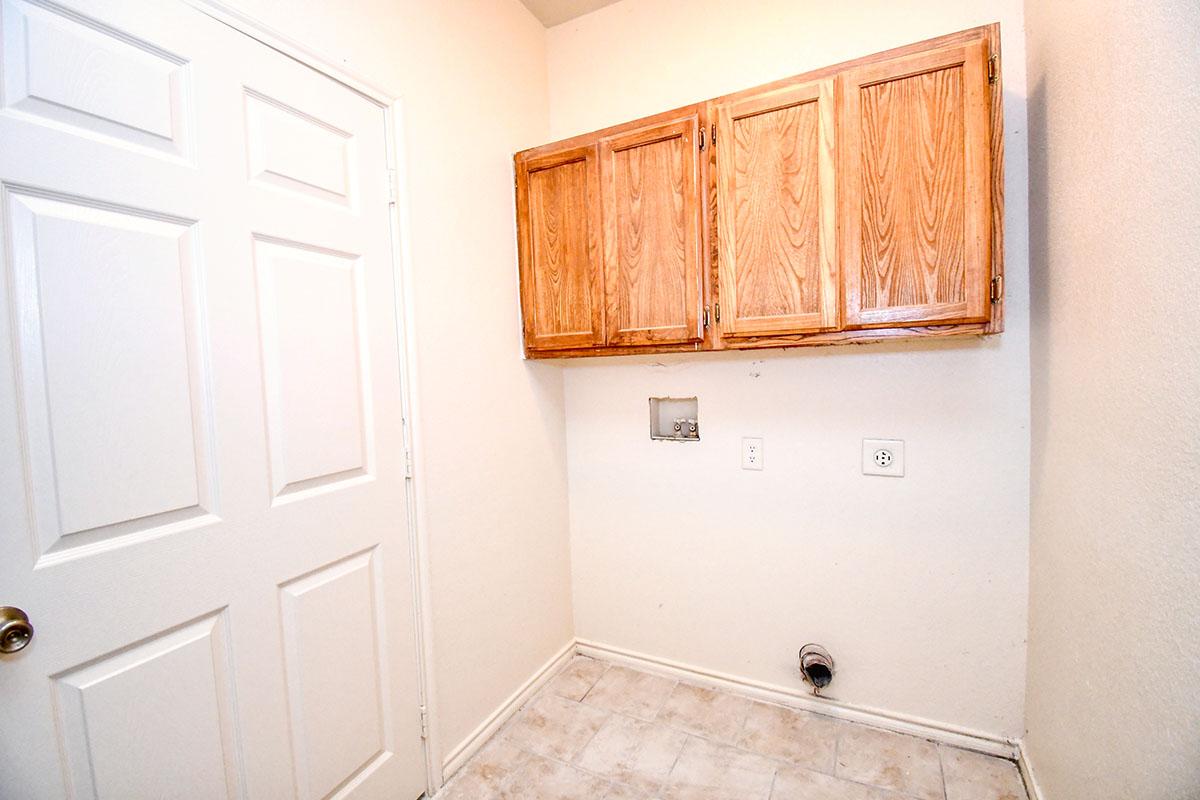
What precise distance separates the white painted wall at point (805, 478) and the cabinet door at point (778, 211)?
0.38m

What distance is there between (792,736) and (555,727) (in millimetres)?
854

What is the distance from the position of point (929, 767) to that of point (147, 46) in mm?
2752

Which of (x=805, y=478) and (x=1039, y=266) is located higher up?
(x=1039, y=266)

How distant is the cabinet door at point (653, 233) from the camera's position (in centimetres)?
158

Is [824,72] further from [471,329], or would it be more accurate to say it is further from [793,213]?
[471,329]

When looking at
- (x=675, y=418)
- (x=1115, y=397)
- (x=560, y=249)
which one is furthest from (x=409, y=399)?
(x=1115, y=397)

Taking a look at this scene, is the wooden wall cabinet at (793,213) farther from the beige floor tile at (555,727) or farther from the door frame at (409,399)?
the beige floor tile at (555,727)

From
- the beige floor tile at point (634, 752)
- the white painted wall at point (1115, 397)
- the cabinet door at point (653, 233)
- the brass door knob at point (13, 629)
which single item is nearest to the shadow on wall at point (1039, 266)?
the white painted wall at point (1115, 397)

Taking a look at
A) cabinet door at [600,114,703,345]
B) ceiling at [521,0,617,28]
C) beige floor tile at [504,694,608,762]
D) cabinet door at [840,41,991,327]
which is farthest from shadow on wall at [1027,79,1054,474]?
beige floor tile at [504,694,608,762]

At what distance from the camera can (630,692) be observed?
2.02m

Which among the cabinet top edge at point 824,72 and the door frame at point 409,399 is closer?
the cabinet top edge at point 824,72

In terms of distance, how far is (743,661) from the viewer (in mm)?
1969

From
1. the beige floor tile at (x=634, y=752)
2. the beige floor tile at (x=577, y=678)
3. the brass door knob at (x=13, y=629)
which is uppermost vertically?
the brass door knob at (x=13, y=629)

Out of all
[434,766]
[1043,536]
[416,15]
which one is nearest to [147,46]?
[416,15]
